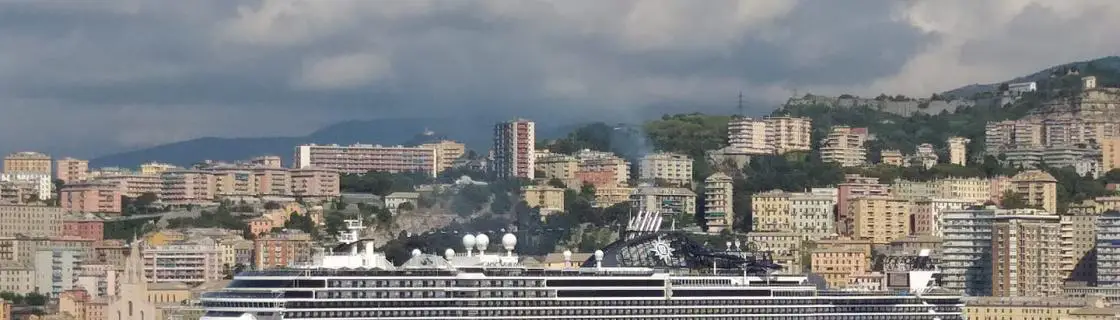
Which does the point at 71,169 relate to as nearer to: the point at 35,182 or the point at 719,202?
the point at 35,182

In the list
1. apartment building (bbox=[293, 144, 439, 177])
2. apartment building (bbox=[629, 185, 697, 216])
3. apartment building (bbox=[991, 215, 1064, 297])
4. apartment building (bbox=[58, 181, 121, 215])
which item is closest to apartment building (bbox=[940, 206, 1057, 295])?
apartment building (bbox=[991, 215, 1064, 297])

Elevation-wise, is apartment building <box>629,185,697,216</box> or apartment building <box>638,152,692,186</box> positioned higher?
apartment building <box>638,152,692,186</box>

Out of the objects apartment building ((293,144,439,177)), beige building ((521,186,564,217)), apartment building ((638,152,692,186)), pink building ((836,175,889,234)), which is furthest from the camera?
apartment building ((293,144,439,177))

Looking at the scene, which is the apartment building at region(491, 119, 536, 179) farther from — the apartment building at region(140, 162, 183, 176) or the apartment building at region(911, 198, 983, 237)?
the apartment building at region(911, 198, 983, 237)

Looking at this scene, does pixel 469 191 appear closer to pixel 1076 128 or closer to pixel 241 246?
pixel 241 246

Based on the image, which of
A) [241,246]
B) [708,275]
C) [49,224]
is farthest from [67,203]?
[708,275]

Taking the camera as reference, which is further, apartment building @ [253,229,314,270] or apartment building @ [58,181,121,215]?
apartment building @ [58,181,121,215]

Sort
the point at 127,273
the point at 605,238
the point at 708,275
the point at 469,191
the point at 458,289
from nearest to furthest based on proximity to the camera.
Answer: the point at 458,289 → the point at 708,275 → the point at 127,273 → the point at 605,238 → the point at 469,191
